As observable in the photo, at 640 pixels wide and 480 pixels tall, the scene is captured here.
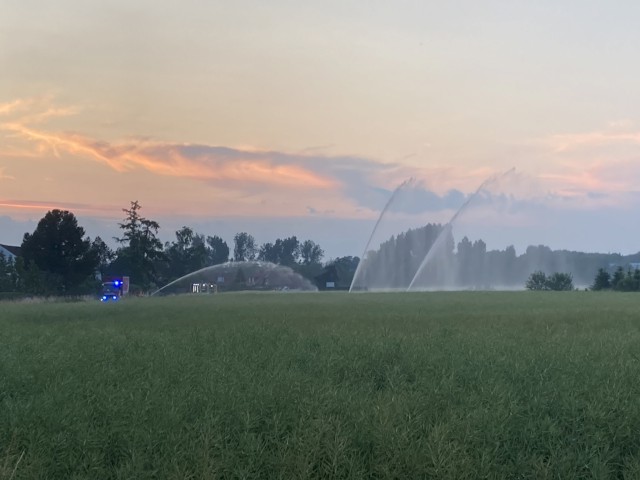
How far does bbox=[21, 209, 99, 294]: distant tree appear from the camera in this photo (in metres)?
72.3

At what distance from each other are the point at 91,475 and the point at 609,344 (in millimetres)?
11282

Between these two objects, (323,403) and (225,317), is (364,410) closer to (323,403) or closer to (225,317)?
(323,403)

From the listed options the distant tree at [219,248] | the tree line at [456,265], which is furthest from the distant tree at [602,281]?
the distant tree at [219,248]

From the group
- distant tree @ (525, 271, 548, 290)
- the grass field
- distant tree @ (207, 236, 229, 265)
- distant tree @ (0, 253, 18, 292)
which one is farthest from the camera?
distant tree @ (207, 236, 229, 265)

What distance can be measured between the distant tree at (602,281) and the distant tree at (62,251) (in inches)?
1894

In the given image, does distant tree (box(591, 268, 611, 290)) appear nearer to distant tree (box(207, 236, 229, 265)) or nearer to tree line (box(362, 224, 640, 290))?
tree line (box(362, 224, 640, 290))

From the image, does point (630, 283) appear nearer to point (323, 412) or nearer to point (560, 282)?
point (560, 282)

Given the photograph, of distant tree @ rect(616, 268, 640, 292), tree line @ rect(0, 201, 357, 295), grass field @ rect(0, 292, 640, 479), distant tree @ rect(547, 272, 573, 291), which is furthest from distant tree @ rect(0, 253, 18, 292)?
grass field @ rect(0, 292, 640, 479)

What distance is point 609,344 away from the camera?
15.6 m

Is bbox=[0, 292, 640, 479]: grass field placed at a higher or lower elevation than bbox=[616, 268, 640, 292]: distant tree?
lower

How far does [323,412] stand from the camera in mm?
9445

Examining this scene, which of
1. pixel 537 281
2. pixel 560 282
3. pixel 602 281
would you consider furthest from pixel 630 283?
pixel 537 281

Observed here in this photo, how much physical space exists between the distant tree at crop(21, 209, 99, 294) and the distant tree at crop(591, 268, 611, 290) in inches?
1894

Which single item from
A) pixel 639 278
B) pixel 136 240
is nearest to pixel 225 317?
pixel 639 278
